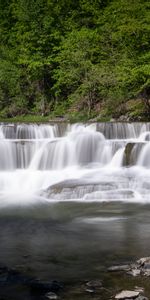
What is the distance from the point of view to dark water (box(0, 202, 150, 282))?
8391mm

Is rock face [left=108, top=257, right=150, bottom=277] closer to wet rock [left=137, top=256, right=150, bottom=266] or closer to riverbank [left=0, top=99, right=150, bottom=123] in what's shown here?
wet rock [left=137, top=256, right=150, bottom=266]

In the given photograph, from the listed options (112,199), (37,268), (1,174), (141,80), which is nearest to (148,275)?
(37,268)

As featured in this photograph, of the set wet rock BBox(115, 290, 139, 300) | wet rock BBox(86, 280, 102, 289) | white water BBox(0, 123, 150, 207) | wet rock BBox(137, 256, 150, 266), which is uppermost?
wet rock BBox(115, 290, 139, 300)

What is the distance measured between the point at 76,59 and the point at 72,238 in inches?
780

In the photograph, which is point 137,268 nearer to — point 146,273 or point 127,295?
point 146,273

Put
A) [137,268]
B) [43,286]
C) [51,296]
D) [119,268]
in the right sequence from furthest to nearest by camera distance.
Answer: [119,268] → [137,268] → [43,286] → [51,296]

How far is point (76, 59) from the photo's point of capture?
2877cm

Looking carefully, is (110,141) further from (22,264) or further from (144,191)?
(22,264)

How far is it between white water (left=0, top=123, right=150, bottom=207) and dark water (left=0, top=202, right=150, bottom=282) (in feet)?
3.77

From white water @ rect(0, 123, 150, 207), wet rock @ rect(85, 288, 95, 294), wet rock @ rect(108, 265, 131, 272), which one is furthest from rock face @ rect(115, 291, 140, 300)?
white water @ rect(0, 123, 150, 207)

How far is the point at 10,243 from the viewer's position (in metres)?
10.2

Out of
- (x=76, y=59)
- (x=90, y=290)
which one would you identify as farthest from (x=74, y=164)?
(x=90, y=290)

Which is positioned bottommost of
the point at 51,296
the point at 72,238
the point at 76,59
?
the point at 72,238

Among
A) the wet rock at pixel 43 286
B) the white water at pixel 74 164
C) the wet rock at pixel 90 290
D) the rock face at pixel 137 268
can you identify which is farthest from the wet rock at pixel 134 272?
the white water at pixel 74 164
